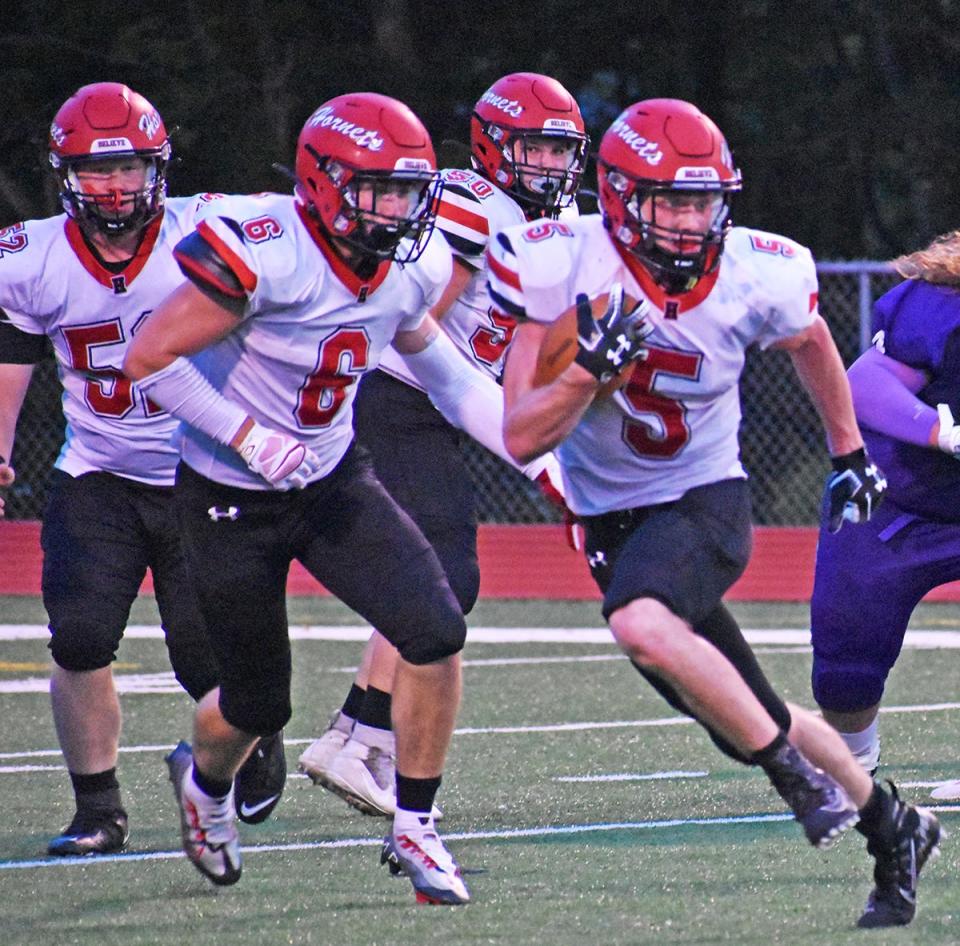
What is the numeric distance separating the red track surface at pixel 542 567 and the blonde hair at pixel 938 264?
565 cm

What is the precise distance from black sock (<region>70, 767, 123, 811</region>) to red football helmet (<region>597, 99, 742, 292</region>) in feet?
6.15

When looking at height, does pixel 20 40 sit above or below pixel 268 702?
below

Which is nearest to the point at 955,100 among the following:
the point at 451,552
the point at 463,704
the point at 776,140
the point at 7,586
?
the point at 776,140

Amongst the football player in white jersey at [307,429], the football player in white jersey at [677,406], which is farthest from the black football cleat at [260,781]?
the football player in white jersey at [677,406]

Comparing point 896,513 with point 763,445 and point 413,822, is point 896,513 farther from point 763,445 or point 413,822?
point 763,445

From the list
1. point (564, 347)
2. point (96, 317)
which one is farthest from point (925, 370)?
point (96, 317)

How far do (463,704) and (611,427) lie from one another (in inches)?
131

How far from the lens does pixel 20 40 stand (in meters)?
14.6

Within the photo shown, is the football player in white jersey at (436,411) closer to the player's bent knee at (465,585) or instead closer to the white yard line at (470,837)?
the player's bent knee at (465,585)

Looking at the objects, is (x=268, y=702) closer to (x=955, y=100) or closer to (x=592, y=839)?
(x=592, y=839)

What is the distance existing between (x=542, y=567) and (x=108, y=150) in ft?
23.2

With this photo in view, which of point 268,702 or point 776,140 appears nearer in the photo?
point 268,702

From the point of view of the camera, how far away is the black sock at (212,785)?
4.73m

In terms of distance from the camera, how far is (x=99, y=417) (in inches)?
205
